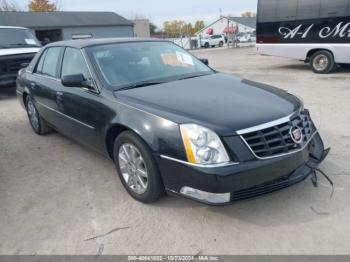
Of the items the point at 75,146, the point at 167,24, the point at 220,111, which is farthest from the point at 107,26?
the point at 167,24

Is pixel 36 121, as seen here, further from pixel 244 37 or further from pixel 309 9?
pixel 244 37

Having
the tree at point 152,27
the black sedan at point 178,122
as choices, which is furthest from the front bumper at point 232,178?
the tree at point 152,27

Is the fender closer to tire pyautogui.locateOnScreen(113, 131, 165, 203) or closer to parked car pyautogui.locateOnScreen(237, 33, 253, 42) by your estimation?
tire pyautogui.locateOnScreen(113, 131, 165, 203)

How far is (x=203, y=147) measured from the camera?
2857 mm

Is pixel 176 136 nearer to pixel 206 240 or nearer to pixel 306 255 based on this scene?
pixel 206 240

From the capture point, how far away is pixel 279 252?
106 inches

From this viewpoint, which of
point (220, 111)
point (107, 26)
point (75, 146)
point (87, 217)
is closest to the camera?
point (220, 111)

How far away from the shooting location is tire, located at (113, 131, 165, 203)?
3.20 m

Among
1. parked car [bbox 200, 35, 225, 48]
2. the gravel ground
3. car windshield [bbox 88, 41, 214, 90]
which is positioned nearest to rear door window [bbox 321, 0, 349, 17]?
the gravel ground

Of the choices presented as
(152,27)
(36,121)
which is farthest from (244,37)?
(36,121)

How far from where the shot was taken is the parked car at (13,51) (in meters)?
9.66

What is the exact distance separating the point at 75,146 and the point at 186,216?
2704 millimetres

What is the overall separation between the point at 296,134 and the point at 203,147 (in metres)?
0.92

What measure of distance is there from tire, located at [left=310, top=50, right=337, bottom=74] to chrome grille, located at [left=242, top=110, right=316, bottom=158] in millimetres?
8983
